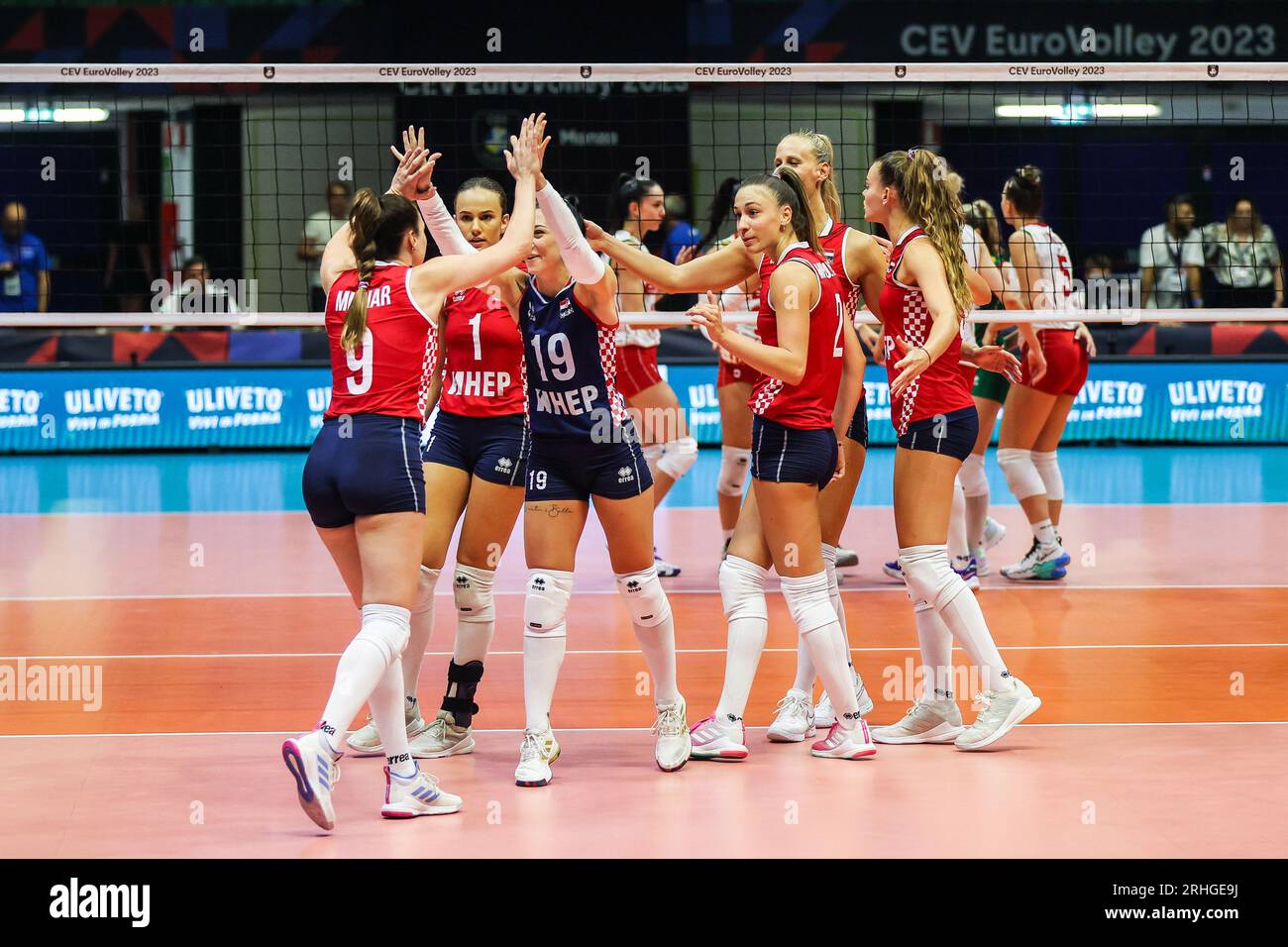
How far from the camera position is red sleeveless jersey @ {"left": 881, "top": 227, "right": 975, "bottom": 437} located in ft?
18.0

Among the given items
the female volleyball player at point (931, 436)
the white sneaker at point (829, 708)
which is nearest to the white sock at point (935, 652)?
the female volleyball player at point (931, 436)

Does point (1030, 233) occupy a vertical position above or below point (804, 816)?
above

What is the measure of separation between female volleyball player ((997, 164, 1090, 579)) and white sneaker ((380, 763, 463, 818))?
4.87m

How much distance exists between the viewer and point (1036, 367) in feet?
27.7

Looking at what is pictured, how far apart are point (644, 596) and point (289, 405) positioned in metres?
9.74

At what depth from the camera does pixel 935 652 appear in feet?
18.4

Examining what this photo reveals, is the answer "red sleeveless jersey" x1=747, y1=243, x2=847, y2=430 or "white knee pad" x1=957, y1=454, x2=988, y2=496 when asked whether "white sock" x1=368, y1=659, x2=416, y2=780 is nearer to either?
"red sleeveless jersey" x1=747, y1=243, x2=847, y2=430

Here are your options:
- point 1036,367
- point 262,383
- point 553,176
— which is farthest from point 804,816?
point 553,176

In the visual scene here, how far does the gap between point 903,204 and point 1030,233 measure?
11.0 feet

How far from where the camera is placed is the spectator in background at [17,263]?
14062 millimetres

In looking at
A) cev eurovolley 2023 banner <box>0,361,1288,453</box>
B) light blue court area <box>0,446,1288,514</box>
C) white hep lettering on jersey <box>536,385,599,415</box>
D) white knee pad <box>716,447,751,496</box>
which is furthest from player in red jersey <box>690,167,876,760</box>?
cev eurovolley 2023 banner <box>0,361,1288,453</box>

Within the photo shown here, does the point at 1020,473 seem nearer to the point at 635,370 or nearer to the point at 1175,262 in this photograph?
the point at 635,370

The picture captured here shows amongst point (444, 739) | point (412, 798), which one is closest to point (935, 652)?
point (444, 739)

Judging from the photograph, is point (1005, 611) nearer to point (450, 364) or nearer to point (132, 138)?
point (450, 364)
